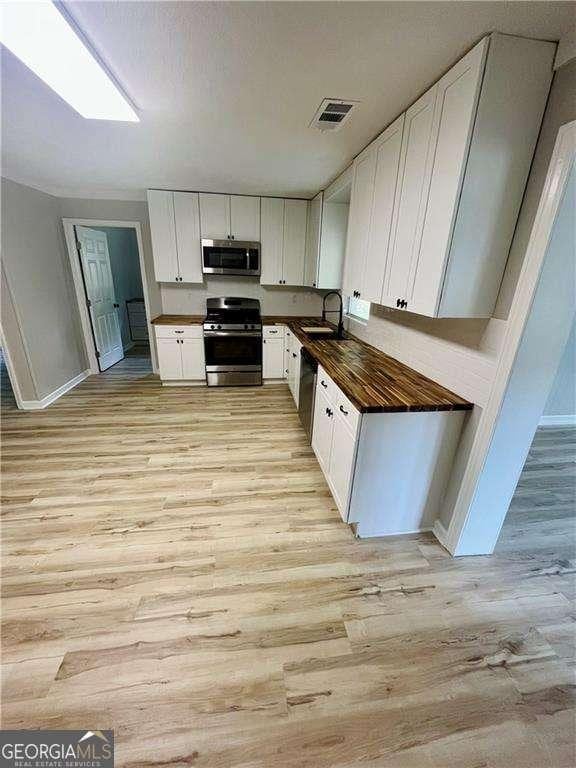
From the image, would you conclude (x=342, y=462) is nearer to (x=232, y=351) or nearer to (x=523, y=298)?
(x=523, y=298)

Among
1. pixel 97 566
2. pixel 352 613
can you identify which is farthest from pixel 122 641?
pixel 352 613

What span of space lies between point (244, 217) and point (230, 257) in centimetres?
55

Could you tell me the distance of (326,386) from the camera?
2.38 metres

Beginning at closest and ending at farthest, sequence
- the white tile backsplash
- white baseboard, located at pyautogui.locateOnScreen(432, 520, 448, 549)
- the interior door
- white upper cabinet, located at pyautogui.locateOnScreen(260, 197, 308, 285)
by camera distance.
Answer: white baseboard, located at pyautogui.locateOnScreen(432, 520, 448, 549) < white upper cabinet, located at pyautogui.locateOnScreen(260, 197, 308, 285) < the interior door < the white tile backsplash

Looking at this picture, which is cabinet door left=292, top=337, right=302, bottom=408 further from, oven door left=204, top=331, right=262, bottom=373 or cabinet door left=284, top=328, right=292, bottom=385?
oven door left=204, top=331, right=262, bottom=373

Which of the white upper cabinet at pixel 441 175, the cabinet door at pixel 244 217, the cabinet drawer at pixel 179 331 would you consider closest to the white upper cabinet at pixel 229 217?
the cabinet door at pixel 244 217

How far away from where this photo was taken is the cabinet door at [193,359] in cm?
420

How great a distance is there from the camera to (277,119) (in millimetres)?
1988

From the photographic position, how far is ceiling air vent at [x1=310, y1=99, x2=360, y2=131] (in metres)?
1.78

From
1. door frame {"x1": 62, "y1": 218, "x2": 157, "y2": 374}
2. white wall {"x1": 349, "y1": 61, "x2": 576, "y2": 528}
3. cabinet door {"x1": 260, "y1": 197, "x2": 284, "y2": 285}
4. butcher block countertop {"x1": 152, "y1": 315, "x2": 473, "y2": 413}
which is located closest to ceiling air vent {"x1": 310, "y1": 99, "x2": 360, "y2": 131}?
white wall {"x1": 349, "y1": 61, "x2": 576, "y2": 528}

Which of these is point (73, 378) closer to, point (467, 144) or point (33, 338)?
point (33, 338)

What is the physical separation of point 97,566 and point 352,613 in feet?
4.77

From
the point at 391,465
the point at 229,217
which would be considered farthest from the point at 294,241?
the point at 391,465

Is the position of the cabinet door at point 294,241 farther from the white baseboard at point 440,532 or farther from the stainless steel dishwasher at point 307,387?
the white baseboard at point 440,532
